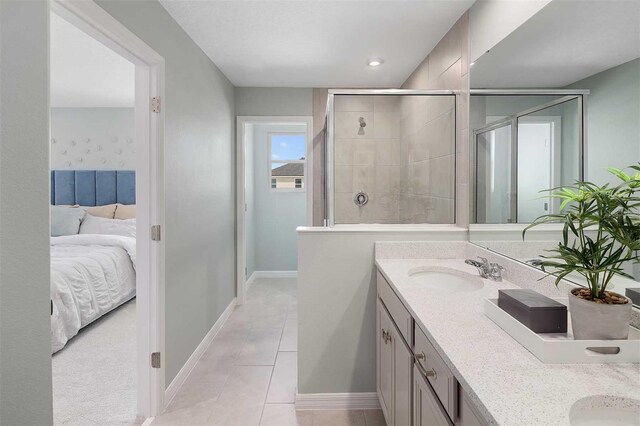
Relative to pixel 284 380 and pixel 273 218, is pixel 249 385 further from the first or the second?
pixel 273 218

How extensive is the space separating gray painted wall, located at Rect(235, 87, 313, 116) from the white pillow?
6.97 ft

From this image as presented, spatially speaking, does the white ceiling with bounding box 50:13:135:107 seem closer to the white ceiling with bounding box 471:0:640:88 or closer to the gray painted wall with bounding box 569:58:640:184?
the white ceiling with bounding box 471:0:640:88

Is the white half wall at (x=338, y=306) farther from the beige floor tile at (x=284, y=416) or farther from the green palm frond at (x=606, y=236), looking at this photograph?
the green palm frond at (x=606, y=236)

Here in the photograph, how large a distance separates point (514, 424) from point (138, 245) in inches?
80.6

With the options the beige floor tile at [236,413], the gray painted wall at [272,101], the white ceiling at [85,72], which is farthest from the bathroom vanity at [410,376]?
the white ceiling at [85,72]

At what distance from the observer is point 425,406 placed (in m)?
1.15

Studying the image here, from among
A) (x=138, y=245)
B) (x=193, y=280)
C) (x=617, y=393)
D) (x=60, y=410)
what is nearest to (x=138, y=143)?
(x=138, y=245)

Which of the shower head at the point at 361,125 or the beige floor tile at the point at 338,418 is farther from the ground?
the shower head at the point at 361,125

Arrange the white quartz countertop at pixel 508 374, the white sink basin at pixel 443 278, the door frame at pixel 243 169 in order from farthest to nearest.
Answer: the door frame at pixel 243 169, the white sink basin at pixel 443 278, the white quartz countertop at pixel 508 374

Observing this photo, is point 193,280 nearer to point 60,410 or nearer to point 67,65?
point 60,410

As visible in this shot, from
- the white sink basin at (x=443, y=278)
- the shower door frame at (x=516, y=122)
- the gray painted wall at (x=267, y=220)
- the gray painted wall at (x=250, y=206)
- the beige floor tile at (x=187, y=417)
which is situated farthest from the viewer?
the gray painted wall at (x=267, y=220)

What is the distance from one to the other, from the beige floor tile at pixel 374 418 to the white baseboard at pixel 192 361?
123cm

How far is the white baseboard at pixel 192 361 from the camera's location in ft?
7.22

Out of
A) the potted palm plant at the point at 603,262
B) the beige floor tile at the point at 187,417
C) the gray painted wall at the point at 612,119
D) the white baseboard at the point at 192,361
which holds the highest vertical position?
the gray painted wall at the point at 612,119
